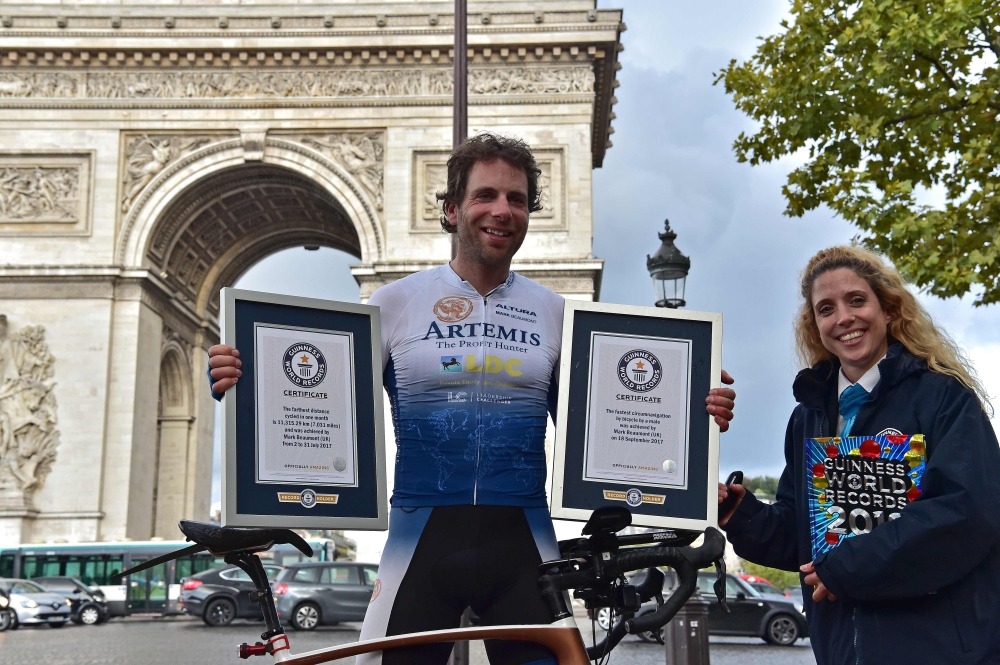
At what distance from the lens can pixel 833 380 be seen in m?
2.98

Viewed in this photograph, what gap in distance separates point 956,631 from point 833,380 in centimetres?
73

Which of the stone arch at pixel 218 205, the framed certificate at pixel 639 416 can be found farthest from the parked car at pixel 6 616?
the framed certificate at pixel 639 416

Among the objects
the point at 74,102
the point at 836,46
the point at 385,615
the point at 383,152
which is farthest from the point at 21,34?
the point at 385,615

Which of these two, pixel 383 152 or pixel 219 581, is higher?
pixel 383 152

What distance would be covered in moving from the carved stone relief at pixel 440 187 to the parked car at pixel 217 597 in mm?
8335

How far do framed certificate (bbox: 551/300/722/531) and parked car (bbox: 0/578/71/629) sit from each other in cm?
2196

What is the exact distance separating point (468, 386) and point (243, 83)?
82.4ft

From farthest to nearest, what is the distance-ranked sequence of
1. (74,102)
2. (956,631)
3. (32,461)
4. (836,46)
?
(74,102) → (32,461) → (836,46) → (956,631)

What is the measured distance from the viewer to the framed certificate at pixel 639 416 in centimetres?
269

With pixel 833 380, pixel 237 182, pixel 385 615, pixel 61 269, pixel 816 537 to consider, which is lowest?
pixel 385 615

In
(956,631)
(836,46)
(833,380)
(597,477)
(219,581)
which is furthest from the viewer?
(219,581)

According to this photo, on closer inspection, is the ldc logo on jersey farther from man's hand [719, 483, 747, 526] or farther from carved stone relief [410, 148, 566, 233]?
carved stone relief [410, 148, 566, 233]

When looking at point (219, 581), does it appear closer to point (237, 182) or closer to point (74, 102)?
point (237, 182)

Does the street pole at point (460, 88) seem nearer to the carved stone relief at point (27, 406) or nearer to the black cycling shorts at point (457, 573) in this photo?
the black cycling shorts at point (457, 573)
